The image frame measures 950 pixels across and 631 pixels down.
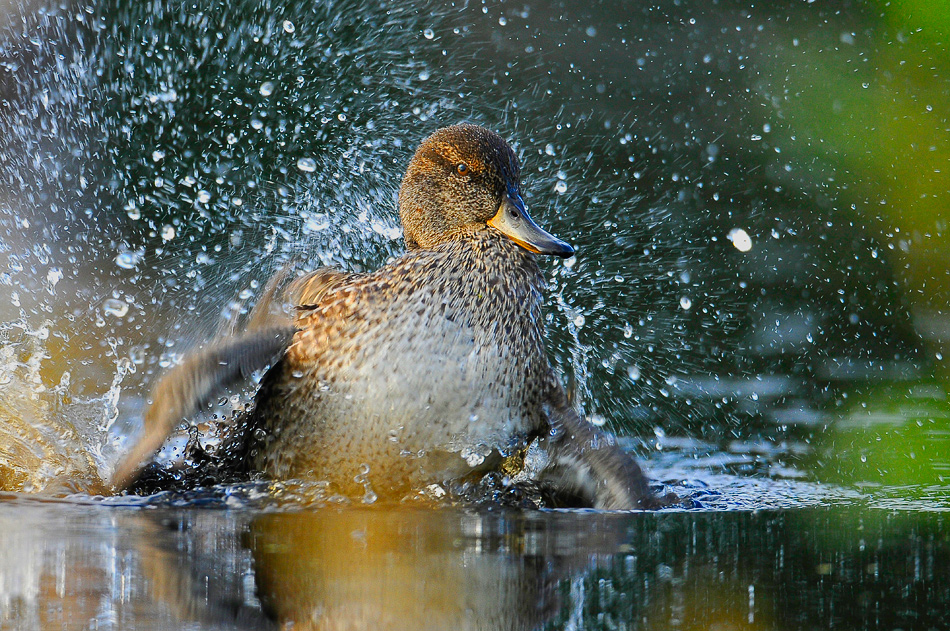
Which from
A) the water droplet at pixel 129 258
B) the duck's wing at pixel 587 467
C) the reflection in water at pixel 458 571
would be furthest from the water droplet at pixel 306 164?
the reflection in water at pixel 458 571

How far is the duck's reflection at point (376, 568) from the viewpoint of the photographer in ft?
5.61

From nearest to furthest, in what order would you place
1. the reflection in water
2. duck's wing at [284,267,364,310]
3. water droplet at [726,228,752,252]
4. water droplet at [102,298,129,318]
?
the reflection in water
duck's wing at [284,267,364,310]
water droplet at [102,298,129,318]
water droplet at [726,228,752,252]

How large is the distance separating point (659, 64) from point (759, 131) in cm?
72

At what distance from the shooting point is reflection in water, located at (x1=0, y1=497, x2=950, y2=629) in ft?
5.59

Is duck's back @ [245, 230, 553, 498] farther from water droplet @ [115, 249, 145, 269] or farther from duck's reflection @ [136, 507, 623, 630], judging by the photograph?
water droplet @ [115, 249, 145, 269]

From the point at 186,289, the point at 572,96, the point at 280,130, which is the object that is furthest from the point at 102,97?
the point at 572,96

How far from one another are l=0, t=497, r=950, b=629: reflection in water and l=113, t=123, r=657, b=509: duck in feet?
1.27

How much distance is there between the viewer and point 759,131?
21.3 feet

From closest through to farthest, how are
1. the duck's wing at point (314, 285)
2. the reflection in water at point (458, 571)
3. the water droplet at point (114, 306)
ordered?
the reflection in water at point (458, 571) < the duck's wing at point (314, 285) < the water droplet at point (114, 306)

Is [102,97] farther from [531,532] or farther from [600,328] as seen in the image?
[531,532]

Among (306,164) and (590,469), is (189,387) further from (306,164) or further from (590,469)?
(306,164)

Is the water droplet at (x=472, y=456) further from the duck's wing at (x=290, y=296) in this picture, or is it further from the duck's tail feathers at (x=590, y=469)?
the duck's wing at (x=290, y=296)

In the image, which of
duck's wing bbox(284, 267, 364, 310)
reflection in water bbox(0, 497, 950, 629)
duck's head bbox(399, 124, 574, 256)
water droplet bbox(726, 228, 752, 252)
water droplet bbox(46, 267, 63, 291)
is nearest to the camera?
reflection in water bbox(0, 497, 950, 629)

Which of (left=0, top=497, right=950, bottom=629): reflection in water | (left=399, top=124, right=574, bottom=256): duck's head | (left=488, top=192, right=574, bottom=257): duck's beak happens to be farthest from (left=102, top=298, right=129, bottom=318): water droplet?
(left=0, top=497, right=950, bottom=629): reflection in water
